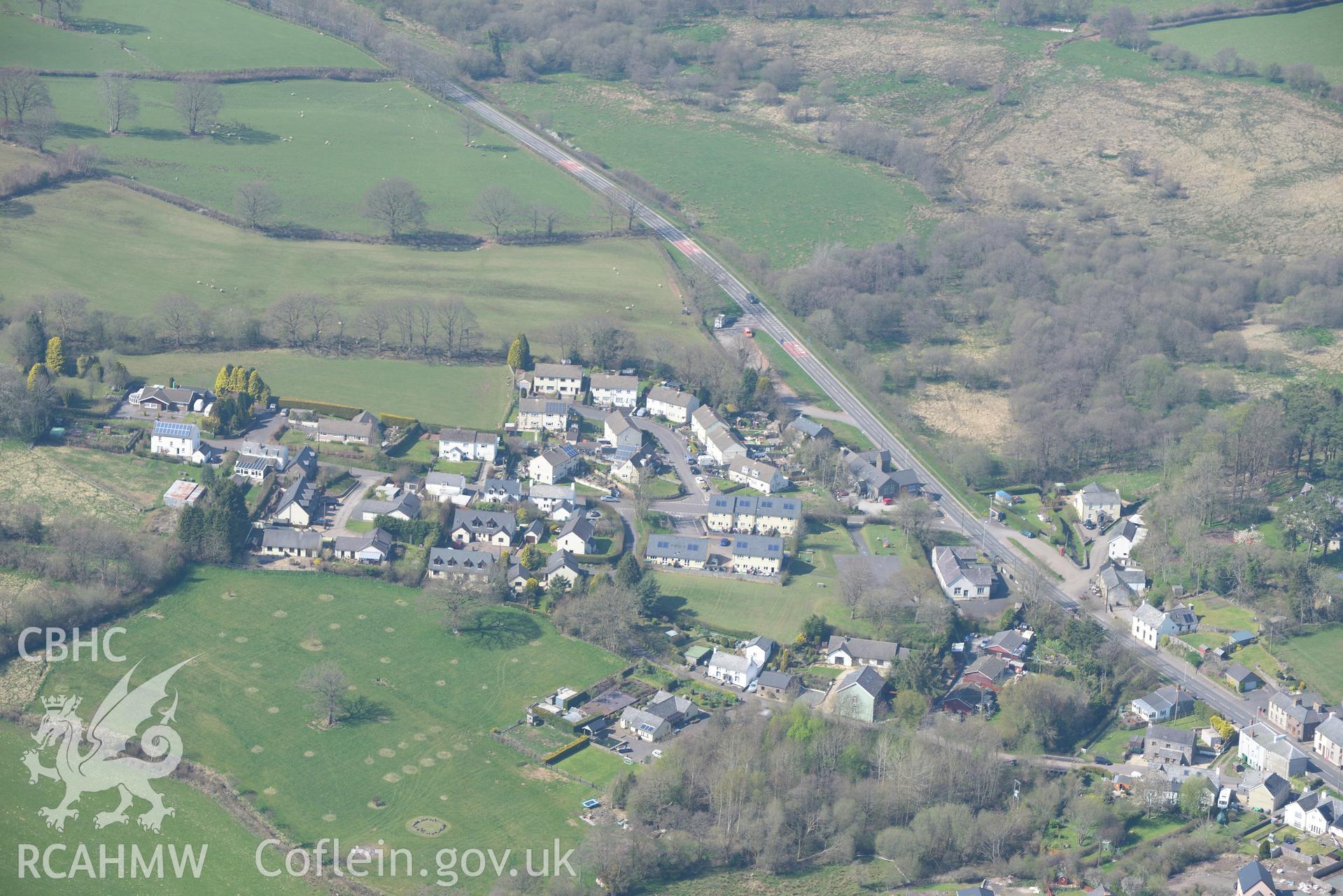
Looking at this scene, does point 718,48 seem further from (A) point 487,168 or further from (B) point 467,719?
(B) point 467,719

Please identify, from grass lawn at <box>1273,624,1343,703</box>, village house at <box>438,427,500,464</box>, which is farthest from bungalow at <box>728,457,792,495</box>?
grass lawn at <box>1273,624,1343,703</box>

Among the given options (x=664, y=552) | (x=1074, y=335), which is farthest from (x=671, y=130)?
(x=664, y=552)

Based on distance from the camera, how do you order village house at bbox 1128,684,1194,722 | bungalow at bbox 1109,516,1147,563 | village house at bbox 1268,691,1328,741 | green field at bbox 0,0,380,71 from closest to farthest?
village house at bbox 1268,691,1328,741 < village house at bbox 1128,684,1194,722 < bungalow at bbox 1109,516,1147,563 < green field at bbox 0,0,380,71

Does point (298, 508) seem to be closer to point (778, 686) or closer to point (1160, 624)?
point (778, 686)

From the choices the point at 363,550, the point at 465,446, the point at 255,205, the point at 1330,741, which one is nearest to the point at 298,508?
the point at 363,550

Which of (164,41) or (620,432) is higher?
(164,41)

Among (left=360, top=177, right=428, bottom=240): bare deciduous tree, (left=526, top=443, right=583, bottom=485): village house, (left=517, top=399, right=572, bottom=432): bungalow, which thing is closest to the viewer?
(left=526, top=443, right=583, bottom=485): village house

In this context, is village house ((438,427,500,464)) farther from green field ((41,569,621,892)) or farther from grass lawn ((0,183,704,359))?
grass lawn ((0,183,704,359))
